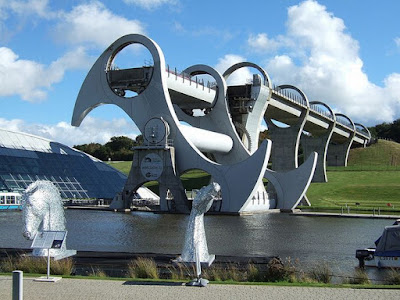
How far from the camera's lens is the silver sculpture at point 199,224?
15.2 meters

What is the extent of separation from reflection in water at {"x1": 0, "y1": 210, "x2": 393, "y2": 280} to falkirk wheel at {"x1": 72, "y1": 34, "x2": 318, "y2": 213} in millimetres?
8183

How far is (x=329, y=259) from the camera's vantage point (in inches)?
762

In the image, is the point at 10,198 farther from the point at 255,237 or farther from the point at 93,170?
the point at 255,237

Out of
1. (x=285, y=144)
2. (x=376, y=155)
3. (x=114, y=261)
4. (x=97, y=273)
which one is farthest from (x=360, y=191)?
(x=97, y=273)

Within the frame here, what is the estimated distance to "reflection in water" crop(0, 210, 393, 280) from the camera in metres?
20.8

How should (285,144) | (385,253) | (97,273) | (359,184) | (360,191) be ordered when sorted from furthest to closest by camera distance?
(285,144) → (359,184) → (360,191) → (385,253) → (97,273)

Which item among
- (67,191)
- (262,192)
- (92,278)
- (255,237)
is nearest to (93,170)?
(67,191)

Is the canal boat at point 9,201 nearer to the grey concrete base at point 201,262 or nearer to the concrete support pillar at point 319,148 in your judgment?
the grey concrete base at point 201,262

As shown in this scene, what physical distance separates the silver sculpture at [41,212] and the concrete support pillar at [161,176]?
27.3 metres

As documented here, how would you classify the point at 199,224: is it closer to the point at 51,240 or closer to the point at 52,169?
the point at 51,240

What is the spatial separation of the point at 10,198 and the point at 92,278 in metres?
33.6

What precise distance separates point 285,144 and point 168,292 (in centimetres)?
5944

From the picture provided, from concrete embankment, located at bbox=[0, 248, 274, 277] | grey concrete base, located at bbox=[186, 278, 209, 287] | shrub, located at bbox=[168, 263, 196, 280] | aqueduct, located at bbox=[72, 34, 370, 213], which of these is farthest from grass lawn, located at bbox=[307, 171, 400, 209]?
grey concrete base, located at bbox=[186, 278, 209, 287]

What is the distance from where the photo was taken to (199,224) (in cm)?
1563
